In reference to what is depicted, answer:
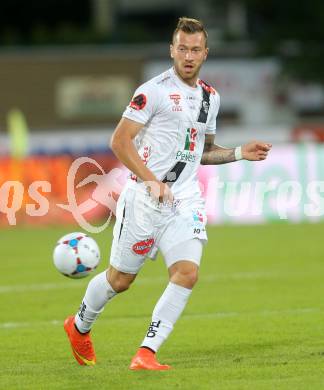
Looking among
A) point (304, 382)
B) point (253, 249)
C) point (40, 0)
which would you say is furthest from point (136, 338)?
point (40, 0)

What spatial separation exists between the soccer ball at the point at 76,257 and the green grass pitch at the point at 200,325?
2.19 ft

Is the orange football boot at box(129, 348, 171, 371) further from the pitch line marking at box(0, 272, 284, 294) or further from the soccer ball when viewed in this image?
the pitch line marking at box(0, 272, 284, 294)

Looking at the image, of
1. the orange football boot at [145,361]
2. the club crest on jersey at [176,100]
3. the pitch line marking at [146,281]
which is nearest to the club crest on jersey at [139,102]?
the club crest on jersey at [176,100]

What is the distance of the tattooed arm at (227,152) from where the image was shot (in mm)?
8562

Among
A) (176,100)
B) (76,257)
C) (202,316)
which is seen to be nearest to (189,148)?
(176,100)

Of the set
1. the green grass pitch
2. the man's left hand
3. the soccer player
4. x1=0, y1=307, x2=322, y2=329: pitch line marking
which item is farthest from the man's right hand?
x1=0, y1=307, x2=322, y2=329: pitch line marking

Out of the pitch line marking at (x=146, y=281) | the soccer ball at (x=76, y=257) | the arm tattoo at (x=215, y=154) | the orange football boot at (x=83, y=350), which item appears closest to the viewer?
the orange football boot at (x=83, y=350)

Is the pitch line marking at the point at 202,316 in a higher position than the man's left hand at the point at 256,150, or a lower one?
lower

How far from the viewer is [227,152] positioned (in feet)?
29.2

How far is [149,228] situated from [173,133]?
27.3 inches

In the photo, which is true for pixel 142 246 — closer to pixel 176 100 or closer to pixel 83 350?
pixel 83 350

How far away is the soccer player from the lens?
824cm

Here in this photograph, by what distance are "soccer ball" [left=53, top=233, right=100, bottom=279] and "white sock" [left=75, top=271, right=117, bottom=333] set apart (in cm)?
43

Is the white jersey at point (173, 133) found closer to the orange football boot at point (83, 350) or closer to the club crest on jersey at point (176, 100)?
the club crest on jersey at point (176, 100)
